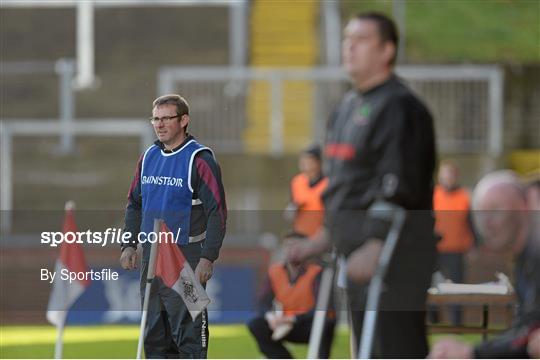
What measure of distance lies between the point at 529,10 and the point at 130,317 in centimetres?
1628

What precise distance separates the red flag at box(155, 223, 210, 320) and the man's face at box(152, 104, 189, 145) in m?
0.35

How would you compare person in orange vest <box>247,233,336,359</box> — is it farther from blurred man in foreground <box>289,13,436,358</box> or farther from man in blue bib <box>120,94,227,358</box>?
blurred man in foreground <box>289,13,436,358</box>

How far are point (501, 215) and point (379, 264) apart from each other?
36.8 inches

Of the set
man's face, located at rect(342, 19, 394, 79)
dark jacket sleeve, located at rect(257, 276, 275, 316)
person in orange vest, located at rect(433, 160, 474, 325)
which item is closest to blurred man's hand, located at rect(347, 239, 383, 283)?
man's face, located at rect(342, 19, 394, 79)

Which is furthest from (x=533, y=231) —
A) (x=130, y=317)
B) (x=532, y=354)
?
(x=130, y=317)

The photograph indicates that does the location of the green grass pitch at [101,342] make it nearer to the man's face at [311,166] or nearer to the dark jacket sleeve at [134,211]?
the dark jacket sleeve at [134,211]

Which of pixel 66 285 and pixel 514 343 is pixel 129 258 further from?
pixel 514 343

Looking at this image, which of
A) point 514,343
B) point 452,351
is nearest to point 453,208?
point 514,343

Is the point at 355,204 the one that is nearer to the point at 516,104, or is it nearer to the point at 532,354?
the point at 532,354

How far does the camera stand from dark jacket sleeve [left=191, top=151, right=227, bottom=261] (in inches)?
232

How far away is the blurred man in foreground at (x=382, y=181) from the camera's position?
541 centimetres

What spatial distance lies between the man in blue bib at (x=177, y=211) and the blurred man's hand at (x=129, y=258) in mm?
69

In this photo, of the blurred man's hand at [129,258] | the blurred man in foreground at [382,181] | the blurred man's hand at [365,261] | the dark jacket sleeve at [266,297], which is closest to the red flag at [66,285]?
the blurred man's hand at [129,258]

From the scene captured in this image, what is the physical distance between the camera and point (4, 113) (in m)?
18.3
